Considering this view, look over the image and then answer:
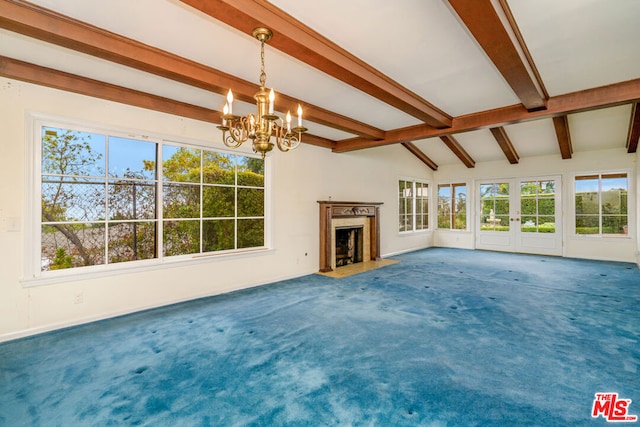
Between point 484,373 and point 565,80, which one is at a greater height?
point 565,80

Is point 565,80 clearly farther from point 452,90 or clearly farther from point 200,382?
point 200,382

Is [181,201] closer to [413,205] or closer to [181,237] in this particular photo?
[181,237]

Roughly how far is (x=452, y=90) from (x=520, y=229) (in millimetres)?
5922

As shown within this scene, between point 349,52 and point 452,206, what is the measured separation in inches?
290

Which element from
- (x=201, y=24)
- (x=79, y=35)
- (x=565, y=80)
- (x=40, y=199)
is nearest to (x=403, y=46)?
(x=201, y=24)

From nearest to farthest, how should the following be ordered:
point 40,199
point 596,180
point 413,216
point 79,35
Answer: point 79,35, point 40,199, point 596,180, point 413,216

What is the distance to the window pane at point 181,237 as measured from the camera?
3.88m

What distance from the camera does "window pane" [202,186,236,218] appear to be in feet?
13.9

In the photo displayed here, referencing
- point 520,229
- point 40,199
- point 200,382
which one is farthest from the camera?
point 520,229

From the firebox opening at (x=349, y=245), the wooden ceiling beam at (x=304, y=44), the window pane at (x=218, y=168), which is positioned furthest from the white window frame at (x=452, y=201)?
the window pane at (x=218, y=168)

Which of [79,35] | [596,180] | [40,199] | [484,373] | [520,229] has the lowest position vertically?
[484,373]

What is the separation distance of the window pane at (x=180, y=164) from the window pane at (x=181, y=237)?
0.61 metres

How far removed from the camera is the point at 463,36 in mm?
2500

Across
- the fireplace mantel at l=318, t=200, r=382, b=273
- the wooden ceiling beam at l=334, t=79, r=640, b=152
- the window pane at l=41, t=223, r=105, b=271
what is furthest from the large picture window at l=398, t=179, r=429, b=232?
the window pane at l=41, t=223, r=105, b=271
